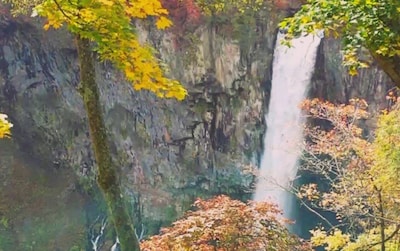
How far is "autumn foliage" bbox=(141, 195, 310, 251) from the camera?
563 cm

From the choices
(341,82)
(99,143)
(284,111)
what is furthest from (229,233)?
(341,82)

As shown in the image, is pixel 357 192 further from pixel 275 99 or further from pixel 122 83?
pixel 122 83

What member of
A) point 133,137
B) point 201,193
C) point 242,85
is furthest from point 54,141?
point 242,85

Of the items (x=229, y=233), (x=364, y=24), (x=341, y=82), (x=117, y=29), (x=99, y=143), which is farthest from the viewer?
(x=341, y=82)

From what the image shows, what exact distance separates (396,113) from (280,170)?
753 centimetres

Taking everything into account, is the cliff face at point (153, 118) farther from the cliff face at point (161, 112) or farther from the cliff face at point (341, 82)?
the cliff face at point (341, 82)

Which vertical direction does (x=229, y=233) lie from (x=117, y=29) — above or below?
below

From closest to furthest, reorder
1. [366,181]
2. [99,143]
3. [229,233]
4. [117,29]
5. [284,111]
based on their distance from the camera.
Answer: [117,29], [99,143], [229,233], [366,181], [284,111]

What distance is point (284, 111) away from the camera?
13.2m

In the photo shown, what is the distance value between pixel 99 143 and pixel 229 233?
230 centimetres

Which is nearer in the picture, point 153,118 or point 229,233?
point 229,233

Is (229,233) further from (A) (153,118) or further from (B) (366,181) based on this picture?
(A) (153,118)

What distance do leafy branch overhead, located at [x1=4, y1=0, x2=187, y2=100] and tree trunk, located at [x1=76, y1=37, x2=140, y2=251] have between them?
2.10 ft

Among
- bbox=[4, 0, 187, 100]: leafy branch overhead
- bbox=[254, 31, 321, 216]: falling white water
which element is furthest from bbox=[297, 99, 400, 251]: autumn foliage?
bbox=[254, 31, 321, 216]: falling white water
